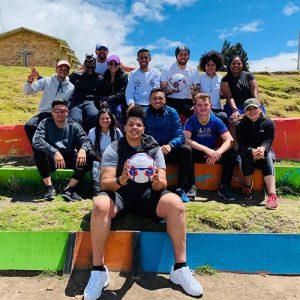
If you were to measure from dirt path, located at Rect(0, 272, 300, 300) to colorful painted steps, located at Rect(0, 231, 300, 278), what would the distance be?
130 mm

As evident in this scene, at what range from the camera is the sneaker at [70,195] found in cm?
615

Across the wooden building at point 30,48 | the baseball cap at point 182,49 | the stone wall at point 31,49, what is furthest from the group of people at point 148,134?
the stone wall at point 31,49

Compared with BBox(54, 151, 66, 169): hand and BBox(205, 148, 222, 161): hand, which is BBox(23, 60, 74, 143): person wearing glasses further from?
BBox(205, 148, 222, 161): hand

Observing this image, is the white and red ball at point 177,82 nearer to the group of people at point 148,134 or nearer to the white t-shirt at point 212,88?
the group of people at point 148,134

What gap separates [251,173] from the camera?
6.20 meters

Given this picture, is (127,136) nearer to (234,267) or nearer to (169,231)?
(169,231)

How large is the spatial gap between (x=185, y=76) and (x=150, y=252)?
152 inches

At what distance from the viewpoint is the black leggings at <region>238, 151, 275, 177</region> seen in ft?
20.0

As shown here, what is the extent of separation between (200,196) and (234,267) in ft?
5.94

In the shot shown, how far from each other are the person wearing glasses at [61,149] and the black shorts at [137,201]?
61.0 inches

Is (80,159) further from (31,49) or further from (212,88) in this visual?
(31,49)

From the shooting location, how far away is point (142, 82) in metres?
7.66

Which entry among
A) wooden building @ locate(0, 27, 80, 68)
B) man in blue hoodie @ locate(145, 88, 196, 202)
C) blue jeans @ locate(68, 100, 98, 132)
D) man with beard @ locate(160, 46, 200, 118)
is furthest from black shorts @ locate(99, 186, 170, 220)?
wooden building @ locate(0, 27, 80, 68)

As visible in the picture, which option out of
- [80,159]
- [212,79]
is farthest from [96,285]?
[212,79]
